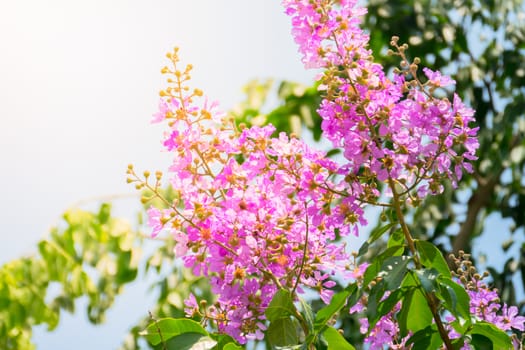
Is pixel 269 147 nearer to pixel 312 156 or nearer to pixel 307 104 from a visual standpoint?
pixel 312 156

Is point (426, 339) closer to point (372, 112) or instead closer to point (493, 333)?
point (493, 333)

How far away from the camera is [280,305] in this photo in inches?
33.9

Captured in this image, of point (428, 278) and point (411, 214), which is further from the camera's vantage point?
point (411, 214)

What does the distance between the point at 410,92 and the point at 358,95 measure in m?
0.07

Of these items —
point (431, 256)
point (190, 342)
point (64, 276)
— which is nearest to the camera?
point (190, 342)

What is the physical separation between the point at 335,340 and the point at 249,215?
173 mm

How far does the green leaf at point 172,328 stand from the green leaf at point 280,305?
0.07 metres

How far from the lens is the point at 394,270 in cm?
87

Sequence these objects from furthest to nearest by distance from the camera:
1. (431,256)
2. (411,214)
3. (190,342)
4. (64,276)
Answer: (411,214), (64,276), (431,256), (190,342)

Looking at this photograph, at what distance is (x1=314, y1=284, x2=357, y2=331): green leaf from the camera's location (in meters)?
0.89

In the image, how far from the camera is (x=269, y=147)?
0.97m

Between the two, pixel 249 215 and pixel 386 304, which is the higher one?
pixel 249 215

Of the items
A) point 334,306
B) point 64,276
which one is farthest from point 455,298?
point 64,276

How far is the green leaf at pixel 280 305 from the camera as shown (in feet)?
2.81
